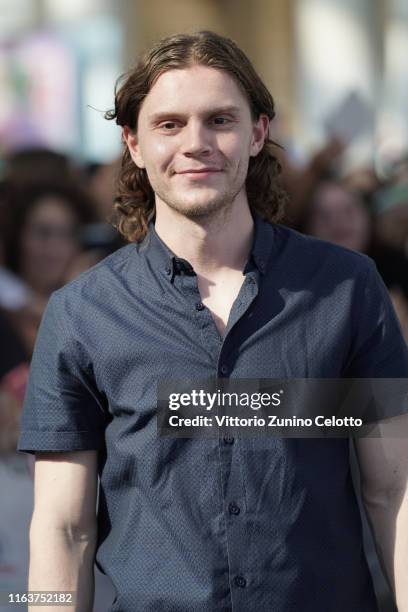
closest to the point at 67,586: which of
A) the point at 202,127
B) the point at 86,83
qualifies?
the point at 202,127

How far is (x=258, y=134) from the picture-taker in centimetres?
260

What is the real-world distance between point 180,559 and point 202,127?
84 centimetres

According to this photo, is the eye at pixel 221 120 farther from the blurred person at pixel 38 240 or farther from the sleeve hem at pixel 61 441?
the blurred person at pixel 38 240

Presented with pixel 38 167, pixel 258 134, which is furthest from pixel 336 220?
pixel 258 134

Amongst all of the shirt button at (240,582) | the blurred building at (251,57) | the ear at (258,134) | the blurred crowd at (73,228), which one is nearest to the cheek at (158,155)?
the ear at (258,134)

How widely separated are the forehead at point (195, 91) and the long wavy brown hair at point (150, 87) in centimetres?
2

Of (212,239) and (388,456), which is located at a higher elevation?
(212,239)

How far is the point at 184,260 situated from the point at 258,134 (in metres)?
0.32

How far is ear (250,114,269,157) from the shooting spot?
101 inches

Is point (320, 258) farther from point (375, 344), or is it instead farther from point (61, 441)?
point (61, 441)

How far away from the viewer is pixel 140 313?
2463 mm

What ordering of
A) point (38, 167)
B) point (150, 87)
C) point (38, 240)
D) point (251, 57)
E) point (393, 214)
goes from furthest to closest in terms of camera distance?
point (251, 57) < point (393, 214) < point (38, 167) < point (38, 240) < point (150, 87)

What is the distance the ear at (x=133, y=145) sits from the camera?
2605 millimetres

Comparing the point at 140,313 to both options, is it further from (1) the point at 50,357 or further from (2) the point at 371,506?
(2) the point at 371,506
